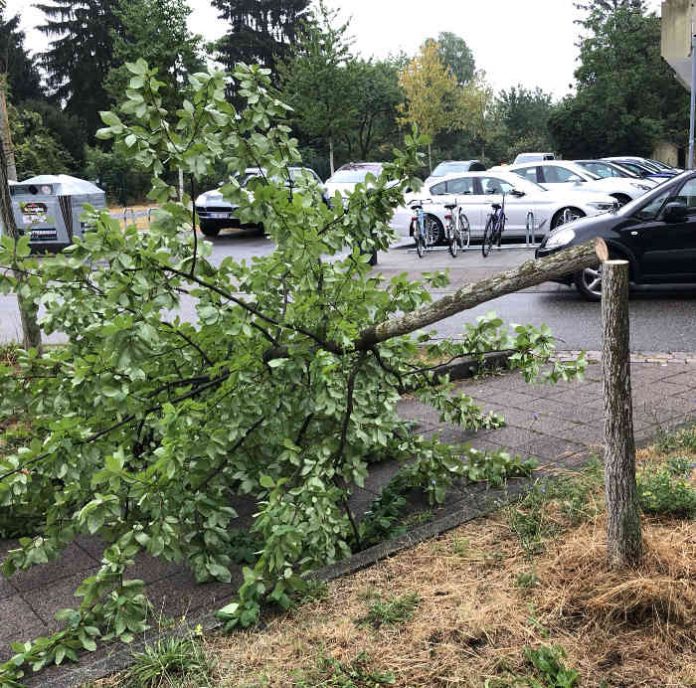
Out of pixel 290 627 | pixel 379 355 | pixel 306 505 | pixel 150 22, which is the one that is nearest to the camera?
pixel 290 627

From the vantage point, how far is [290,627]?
10.1 feet

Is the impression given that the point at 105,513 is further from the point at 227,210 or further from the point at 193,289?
the point at 227,210

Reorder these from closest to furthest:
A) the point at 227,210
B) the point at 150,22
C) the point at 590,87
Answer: the point at 227,210, the point at 150,22, the point at 590,87

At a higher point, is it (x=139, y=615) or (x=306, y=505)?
(x=306, y=505)

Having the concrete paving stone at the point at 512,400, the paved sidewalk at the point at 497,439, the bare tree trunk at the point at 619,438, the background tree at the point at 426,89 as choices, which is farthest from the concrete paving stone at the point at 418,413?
the background tree at the point at 426,89

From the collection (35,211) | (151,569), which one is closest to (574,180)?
(35,211)

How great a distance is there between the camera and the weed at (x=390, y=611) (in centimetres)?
306

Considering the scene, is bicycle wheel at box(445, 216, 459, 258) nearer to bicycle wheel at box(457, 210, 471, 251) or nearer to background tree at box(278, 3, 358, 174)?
bicycle wheel at box(457, 210, 471, 251)

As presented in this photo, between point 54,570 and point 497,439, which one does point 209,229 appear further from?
point 54,570

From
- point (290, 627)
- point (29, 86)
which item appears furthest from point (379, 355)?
point (29, 86)

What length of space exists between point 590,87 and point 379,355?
168 ft

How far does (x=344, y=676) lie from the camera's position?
2701mm

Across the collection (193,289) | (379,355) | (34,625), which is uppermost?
(193,289)

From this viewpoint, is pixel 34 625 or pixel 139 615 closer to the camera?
pixel 139 615
